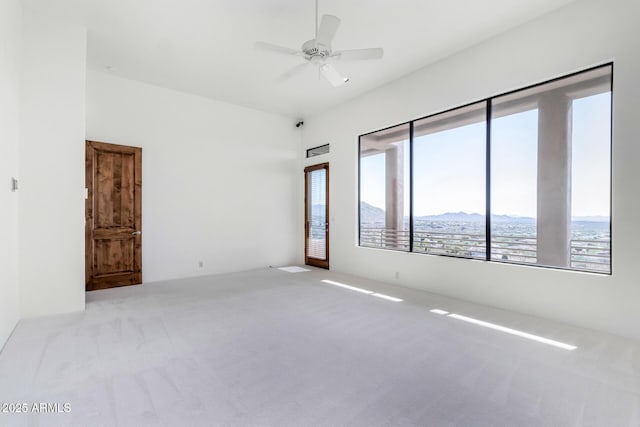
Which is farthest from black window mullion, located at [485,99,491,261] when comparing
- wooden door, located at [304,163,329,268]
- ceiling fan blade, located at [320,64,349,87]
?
wooden door, located at [304,163,329,268]

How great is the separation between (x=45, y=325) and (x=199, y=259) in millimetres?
2866

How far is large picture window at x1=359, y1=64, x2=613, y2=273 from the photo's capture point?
3.68 meters

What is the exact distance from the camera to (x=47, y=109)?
3709 millimetres

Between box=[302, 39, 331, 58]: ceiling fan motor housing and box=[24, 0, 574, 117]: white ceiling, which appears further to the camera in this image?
box=[24, 0, 574, 117]: white ceiling

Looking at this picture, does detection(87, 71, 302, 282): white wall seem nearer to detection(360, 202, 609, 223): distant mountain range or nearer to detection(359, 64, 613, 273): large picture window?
detection(360, 202, 609, 223): distant mountain range

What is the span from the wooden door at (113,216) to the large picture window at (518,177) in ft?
15.4

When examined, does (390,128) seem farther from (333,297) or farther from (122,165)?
(122,165)

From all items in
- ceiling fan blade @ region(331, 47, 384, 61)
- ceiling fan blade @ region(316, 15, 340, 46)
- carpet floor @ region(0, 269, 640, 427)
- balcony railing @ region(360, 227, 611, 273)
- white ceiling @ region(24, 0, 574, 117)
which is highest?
white ceiling @ region(24, 0, 574, 117)

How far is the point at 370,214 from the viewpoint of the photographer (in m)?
6.28

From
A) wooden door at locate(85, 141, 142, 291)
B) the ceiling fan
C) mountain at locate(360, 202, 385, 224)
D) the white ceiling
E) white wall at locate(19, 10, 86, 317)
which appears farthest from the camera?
mountain at locate(360, 202, 385, 224)

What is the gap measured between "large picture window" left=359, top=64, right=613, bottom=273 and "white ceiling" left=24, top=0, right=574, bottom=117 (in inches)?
38.7

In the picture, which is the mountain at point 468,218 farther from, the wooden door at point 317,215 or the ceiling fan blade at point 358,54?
the ceiling fan blade at point 358,54

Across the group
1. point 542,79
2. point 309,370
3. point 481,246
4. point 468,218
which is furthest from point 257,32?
point 481,246

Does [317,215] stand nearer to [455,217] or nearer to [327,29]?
[455,217]
